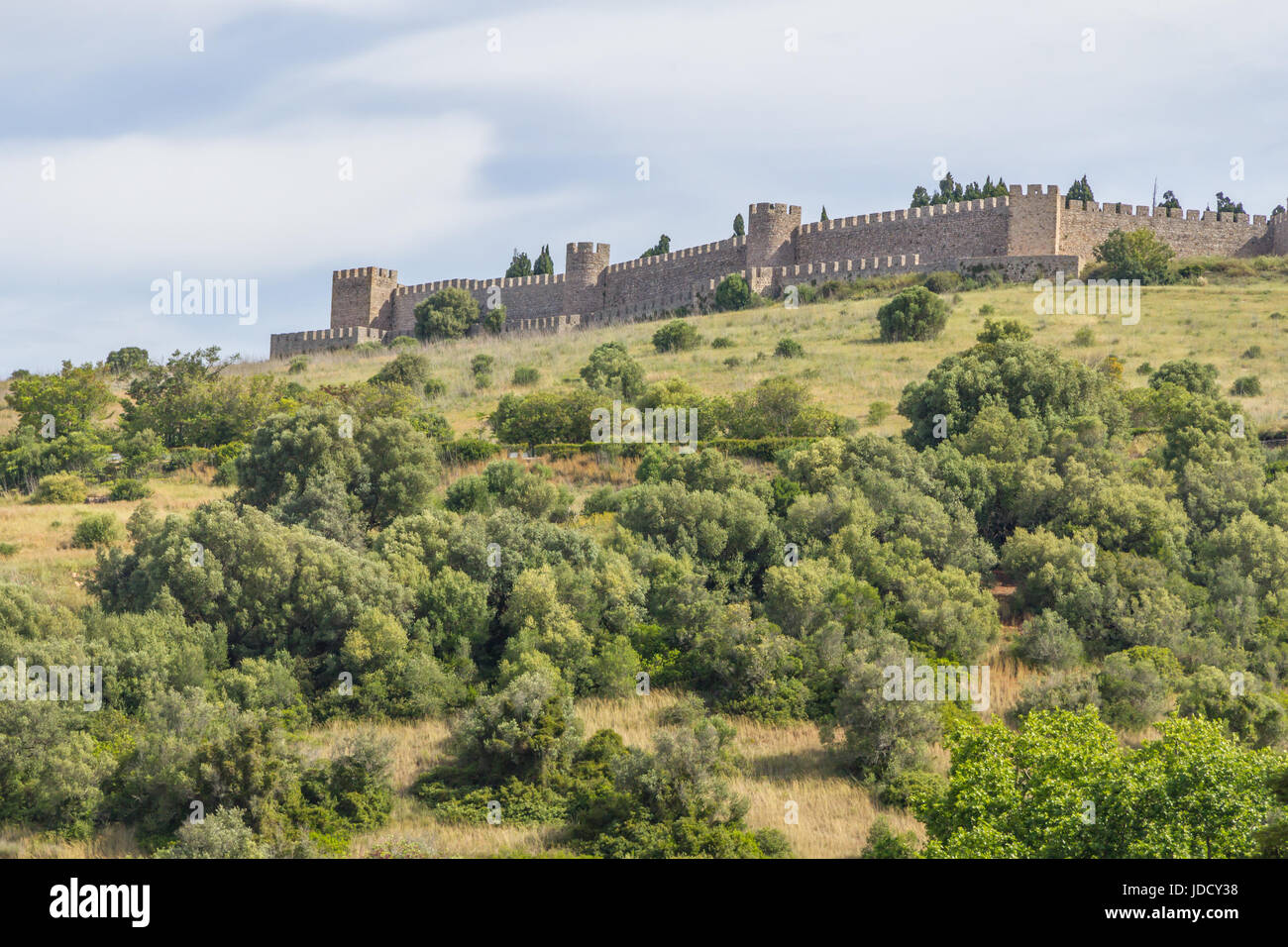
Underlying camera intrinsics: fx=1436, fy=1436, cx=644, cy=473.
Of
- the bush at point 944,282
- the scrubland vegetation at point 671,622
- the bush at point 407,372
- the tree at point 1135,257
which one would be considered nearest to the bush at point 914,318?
the scrubland vegetation at point 671,622

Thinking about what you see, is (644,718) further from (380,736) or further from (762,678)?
(380,736)

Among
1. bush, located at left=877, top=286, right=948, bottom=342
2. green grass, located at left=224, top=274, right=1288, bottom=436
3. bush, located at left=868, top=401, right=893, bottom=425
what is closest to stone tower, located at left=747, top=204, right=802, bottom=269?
green grass, located at left=224, top=274, right=1288, bottom=436

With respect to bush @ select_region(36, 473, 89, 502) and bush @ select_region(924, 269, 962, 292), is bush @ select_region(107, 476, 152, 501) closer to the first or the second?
bush @ select_region(36, 473, 89, 502)

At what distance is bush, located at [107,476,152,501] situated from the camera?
89.8 feet

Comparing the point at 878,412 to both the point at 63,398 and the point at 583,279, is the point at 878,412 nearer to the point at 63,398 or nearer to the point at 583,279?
the point at 63,398

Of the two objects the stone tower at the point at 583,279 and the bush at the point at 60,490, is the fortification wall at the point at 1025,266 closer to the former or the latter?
the stone tower at the point at 583,279

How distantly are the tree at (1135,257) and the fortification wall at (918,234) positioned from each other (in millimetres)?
3612

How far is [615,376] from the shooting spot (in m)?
34.1

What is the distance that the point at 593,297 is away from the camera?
5884 centimetres

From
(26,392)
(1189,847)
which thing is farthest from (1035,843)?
(26,392)

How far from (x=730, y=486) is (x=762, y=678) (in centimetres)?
591

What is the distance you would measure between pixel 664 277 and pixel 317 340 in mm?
14785

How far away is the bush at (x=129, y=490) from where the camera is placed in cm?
2736

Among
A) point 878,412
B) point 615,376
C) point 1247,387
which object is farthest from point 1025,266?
point 878,412
